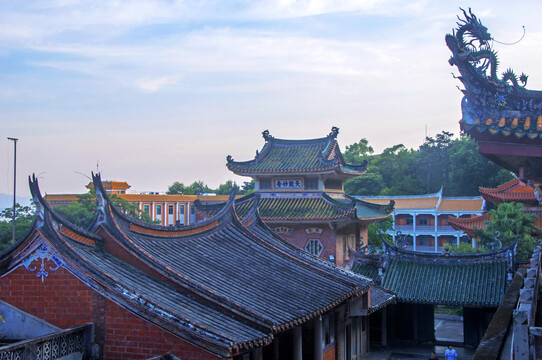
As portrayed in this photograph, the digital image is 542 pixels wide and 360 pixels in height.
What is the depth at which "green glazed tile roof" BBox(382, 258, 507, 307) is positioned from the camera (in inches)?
769

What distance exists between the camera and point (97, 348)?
32.8 ft

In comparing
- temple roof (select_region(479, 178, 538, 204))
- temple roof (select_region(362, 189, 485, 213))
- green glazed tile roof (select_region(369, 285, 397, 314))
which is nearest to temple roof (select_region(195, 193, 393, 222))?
green glazed tile roof (select_region(369, 285, 397, 314))

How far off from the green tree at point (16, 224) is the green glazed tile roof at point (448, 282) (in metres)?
25.0

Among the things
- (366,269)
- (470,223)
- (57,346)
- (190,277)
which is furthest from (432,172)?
(57,346)

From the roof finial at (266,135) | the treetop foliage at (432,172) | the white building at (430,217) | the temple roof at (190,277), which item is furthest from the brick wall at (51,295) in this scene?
the treetop foliage at (432,172)

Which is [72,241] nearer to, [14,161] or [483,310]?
[483,310]

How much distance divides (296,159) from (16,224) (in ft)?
66.0

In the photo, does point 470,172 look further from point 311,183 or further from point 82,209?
point 82,209

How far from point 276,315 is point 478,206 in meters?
46.9

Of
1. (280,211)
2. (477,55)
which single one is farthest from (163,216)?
(477,55)

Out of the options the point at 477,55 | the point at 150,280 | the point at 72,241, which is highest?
the point at 477,55

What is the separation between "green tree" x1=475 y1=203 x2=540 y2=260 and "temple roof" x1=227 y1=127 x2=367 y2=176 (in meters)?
7.69

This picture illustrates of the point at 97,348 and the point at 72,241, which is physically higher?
the point at 72,241

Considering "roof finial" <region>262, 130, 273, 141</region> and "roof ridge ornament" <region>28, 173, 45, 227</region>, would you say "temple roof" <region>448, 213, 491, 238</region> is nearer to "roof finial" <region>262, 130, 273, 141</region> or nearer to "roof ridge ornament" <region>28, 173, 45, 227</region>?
Answer: "roof finial" <region>262, 130, 273, 141</region>
